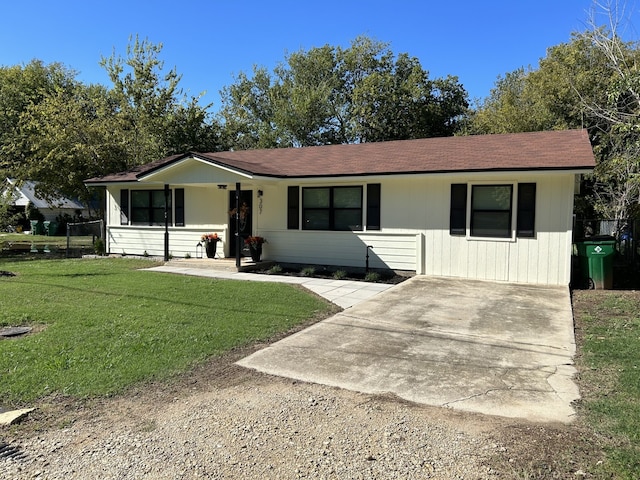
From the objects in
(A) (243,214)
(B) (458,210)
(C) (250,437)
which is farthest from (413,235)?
(C) (250,437)

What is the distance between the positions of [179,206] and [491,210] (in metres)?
9.55

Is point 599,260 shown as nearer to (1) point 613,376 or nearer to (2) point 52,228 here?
(1) point 613,376

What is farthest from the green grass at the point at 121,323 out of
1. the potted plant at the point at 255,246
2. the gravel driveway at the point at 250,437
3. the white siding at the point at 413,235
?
the white siding at the point at 413,235

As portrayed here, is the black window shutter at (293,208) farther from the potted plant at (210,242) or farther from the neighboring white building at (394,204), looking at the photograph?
the potted plant at (210,242)

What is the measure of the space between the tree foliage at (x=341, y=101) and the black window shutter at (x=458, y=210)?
20185 millimetres

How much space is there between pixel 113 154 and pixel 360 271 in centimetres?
1329

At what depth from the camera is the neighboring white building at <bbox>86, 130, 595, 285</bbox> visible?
10477 mm

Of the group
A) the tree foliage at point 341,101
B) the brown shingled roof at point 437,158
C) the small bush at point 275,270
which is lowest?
the small bush at point 275,270

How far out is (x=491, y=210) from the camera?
10.9 meters

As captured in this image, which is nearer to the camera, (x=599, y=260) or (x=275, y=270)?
(x=599, y=260)

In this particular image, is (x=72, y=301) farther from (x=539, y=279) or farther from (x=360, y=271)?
(x=539, y=279)

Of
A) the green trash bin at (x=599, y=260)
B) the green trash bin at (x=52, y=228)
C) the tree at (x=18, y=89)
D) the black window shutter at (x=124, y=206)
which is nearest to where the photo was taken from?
the green trash bin at (x=599, y=260)

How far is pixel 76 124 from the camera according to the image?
63.7 ft

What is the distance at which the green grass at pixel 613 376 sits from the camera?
3068mm
